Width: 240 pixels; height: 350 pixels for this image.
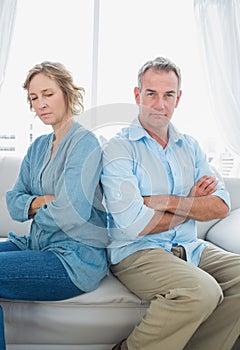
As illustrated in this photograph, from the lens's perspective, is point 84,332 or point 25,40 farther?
point 25,40

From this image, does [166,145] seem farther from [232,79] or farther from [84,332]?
[232,79]

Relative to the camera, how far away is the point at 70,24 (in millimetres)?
3676

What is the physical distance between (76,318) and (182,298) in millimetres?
424

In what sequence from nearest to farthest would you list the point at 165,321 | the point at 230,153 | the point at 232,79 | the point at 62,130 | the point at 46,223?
1. the point at 165,321
2. the point at 46,223
3. the point at 62,130
4. the point at 232,79
5. the point at 230,153

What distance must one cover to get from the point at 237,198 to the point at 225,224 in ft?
0.94

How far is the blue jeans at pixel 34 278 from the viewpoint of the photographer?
177 cm

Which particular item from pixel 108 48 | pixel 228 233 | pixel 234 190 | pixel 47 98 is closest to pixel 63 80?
pixel 47 98

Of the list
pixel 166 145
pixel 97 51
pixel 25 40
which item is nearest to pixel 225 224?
pixel 166 145

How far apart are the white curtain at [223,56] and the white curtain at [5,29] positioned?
49.6 inches

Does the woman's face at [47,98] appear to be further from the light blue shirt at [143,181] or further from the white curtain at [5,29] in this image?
the white curtain at [5,29]

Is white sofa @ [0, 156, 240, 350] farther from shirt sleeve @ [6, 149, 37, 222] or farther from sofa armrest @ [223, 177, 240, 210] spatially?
sofa armrest @ [223, 177, 240, 210]

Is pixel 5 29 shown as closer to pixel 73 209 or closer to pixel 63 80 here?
pixel 63 80

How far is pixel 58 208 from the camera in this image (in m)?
1.82

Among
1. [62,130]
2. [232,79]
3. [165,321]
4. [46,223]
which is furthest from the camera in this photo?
[232,79]
